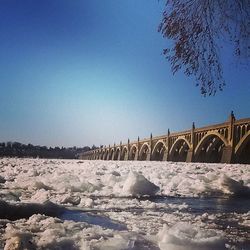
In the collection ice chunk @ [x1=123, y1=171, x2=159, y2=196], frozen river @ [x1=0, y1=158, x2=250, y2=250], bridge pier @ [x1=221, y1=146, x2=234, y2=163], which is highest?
bridge pier @ [x1=221, y1=146, x2=234, y2=163]

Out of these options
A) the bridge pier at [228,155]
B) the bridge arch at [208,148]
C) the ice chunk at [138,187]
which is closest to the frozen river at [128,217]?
the ice chunk at [138,187]

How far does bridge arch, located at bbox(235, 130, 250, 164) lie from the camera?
38.4 metres

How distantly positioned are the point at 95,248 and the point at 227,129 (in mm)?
42442

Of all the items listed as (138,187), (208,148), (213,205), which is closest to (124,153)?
(208,148)

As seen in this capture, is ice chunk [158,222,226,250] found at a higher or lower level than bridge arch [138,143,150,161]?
lower

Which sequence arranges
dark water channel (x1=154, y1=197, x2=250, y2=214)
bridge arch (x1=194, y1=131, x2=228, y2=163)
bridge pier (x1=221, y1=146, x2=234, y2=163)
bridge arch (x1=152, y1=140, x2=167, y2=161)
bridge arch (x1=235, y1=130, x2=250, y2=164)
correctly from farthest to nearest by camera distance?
bridge arch (x1=152, y1=140, x2=167, y2=161)
bridge arch (x1=194, y1=131, x2=228, y2=163)
bridge pier (x1=221, y1=146, x2=234, y2=163)
bridge arch (x1=235, y1=130, x2=250, y2=164)
dark water channel (x1=154, y1=197, x2=250, y2=214)

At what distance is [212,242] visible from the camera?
3.25 metres

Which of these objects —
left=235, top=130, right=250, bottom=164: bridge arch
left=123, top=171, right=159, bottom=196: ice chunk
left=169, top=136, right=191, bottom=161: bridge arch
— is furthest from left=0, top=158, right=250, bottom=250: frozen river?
left=169, top=136, right=191, bottom=161: bridge arch

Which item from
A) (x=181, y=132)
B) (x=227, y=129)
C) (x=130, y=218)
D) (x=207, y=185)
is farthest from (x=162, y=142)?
(x=130, y=218)

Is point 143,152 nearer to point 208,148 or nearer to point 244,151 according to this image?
point 208,148

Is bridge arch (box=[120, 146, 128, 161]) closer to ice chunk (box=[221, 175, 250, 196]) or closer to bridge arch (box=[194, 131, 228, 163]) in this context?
bridge arch (box=[194, 131, 228, 163])

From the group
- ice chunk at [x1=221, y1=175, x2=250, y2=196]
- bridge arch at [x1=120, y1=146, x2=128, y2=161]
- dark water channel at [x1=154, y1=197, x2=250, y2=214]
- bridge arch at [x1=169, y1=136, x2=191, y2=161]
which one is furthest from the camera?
bridge arch at [x1=120, y1=146, x2=128, y2=161]

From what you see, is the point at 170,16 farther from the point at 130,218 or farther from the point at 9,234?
the point at 9,234

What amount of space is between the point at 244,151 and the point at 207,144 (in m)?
9.67
